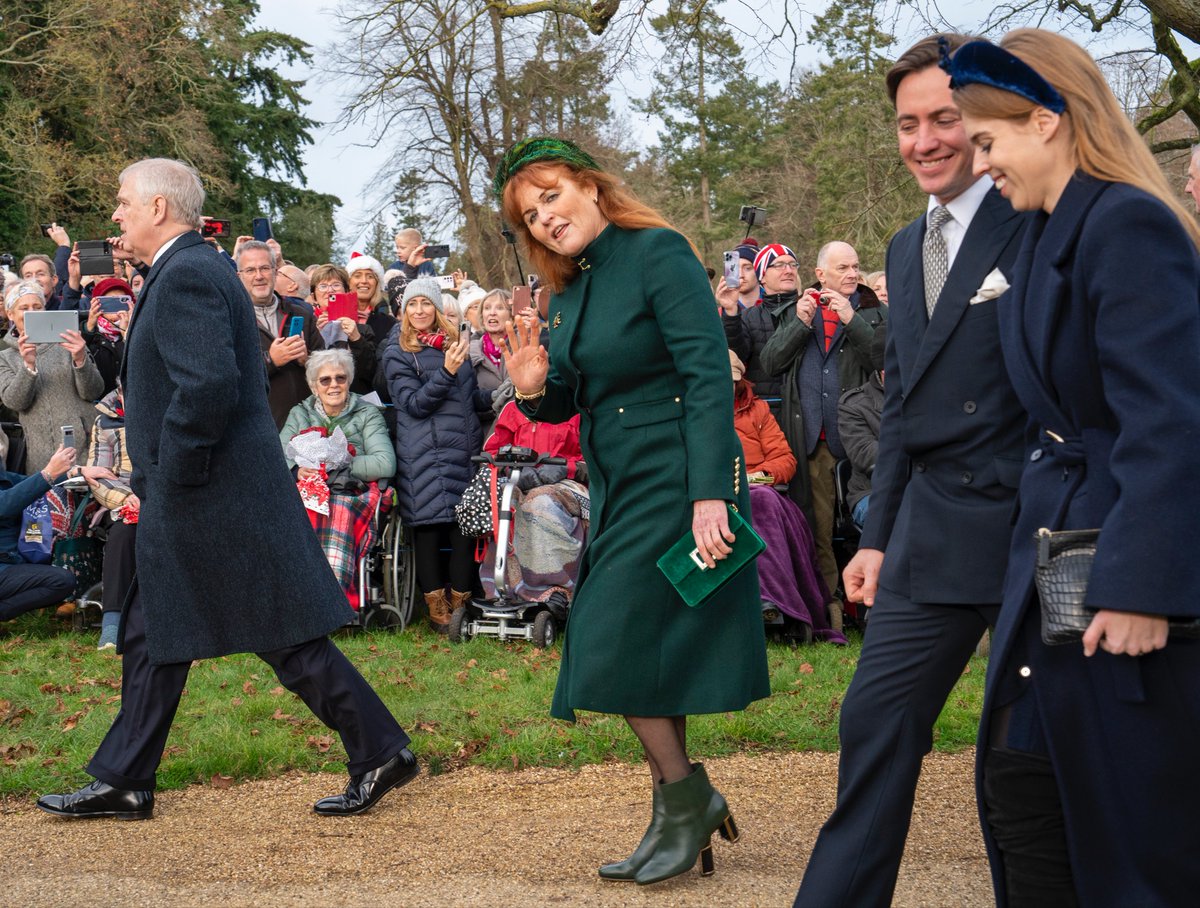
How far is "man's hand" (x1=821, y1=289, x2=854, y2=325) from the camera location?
8422 millimetres

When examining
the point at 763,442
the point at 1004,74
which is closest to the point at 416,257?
the point at 763,442

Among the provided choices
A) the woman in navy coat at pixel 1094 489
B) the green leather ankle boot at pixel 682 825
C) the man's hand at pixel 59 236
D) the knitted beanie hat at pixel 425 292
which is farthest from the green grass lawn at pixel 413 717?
the man's hand at pixel 59 236

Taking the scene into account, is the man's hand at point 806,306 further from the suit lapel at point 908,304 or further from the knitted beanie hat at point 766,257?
the suit lapel at point 908,304

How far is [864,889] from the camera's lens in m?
3.15

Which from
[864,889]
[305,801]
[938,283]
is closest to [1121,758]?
[864,889]

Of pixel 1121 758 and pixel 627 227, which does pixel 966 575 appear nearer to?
pixel 1121 758

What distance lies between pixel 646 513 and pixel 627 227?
2.94 ft

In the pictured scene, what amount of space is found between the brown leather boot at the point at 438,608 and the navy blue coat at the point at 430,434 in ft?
1.65

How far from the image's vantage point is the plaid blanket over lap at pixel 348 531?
8695mm

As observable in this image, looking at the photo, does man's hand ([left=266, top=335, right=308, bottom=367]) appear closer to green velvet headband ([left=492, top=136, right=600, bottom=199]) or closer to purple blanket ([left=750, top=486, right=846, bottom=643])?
purple blanket ([left=750, top=486, right=846, bottom=643])

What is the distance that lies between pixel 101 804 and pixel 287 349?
439 centimetres

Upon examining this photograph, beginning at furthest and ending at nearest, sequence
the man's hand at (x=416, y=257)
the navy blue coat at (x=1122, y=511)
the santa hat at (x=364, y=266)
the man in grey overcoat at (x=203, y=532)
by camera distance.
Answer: the man's hand at (x=416, y=257)
the santa hat at (x=364, y=266)
the man in grey overcoat at (x=203, y=532)
the navy blue coat at (x=1122, y=511)

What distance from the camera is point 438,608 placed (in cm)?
913

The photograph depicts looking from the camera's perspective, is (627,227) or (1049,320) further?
(627,227)
